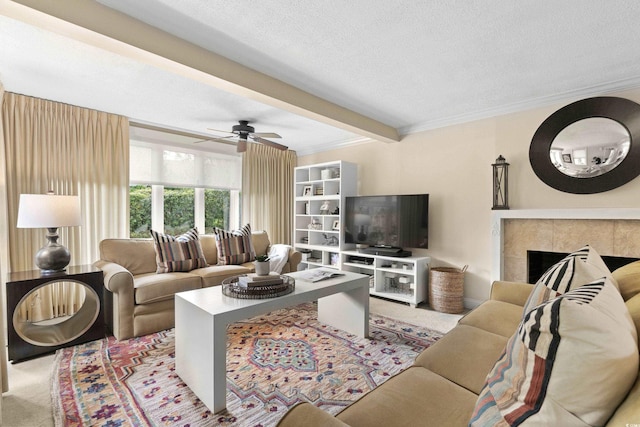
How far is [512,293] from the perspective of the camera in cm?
228

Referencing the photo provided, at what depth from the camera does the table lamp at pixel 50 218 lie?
2457mm

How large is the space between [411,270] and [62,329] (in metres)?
3.61

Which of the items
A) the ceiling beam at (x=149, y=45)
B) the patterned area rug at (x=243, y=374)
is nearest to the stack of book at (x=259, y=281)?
the patterned area rug at (x=243, y=374)

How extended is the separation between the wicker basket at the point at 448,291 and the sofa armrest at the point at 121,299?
3126mm

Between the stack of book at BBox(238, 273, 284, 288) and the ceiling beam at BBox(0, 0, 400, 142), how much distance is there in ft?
4.97

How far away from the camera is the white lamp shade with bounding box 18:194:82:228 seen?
245cm

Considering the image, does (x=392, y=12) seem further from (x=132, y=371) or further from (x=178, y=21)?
(x=132, y=371)

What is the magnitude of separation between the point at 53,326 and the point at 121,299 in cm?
73

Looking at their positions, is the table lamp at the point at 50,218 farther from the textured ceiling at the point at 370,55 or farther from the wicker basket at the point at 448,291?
the wicker basket at the point at 448,291

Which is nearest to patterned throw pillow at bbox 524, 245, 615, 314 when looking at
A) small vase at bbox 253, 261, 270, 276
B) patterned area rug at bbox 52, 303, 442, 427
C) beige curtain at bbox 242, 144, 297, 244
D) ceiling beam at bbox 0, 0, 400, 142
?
patterned area rug at bbox 52, 303, 442, 427

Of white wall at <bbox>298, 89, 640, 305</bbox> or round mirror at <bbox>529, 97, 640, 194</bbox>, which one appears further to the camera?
white wall at <bbox>298, 89, 640, 305</bbox>

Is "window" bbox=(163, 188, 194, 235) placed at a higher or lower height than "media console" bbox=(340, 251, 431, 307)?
higher

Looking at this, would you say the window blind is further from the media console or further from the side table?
the media console

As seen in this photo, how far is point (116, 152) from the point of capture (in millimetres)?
3666
